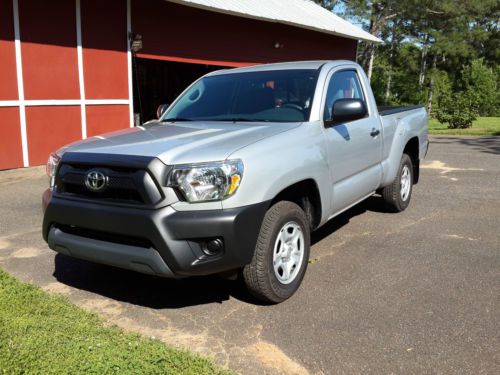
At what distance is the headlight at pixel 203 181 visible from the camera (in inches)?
126

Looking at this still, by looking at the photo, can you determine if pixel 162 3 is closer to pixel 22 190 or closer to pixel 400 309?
pixel 22 190

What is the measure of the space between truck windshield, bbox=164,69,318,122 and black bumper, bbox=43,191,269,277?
4.32 ft

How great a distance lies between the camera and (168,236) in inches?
124

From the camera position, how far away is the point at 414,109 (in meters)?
6.89

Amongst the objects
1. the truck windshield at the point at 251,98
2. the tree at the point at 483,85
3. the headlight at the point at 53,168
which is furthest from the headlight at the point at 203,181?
the tree at the point at 483,85

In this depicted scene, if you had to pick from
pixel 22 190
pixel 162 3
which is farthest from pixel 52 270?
pixel 162 3

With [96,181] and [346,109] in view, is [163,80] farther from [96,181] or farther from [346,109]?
[96,181]

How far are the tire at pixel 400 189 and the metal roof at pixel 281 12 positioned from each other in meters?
6.99

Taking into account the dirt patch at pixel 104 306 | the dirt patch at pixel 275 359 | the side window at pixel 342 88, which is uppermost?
the side window at pixel 342 88

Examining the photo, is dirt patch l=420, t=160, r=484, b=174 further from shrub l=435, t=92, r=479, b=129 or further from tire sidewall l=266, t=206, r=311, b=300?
shrub l=435, t=92, r=479, b=129

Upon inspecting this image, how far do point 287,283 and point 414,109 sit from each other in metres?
4.10

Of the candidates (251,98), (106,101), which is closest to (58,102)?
(106,101)

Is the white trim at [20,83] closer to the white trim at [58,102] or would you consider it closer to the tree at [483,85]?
the white trim at [58,102]

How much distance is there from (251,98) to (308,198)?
1.18m
